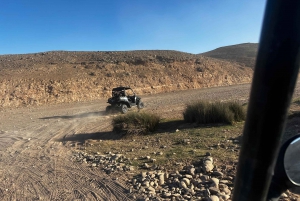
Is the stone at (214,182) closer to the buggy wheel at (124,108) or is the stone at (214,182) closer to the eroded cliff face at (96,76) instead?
the buggy wheel at (124,108)

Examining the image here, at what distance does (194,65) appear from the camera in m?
43.8

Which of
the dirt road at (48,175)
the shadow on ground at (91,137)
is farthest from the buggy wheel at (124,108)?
the dirt road at (48,175)

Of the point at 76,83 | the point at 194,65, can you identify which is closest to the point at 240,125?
the point at 76,83

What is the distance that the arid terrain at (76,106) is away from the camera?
6.00m

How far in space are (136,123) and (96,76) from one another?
25.4 meters

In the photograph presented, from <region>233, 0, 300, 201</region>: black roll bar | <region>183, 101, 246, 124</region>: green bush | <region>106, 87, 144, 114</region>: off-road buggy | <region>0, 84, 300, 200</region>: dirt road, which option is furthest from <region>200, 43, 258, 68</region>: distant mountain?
<region>233, 0, 300, 201</region>: black roll bar

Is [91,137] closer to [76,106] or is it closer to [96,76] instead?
[76,106]

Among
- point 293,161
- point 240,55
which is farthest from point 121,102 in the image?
point 240,55

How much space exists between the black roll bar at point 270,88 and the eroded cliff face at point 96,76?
93.8 ft

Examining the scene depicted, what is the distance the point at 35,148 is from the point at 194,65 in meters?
36.4

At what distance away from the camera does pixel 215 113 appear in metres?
10.9

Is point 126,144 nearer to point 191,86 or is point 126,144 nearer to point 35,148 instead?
point 35,148

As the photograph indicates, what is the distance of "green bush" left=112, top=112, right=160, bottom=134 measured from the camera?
10.3m

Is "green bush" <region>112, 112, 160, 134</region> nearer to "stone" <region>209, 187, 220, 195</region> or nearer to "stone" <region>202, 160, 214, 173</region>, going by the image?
"stone" <region>202, 160, 214, 173</region>
